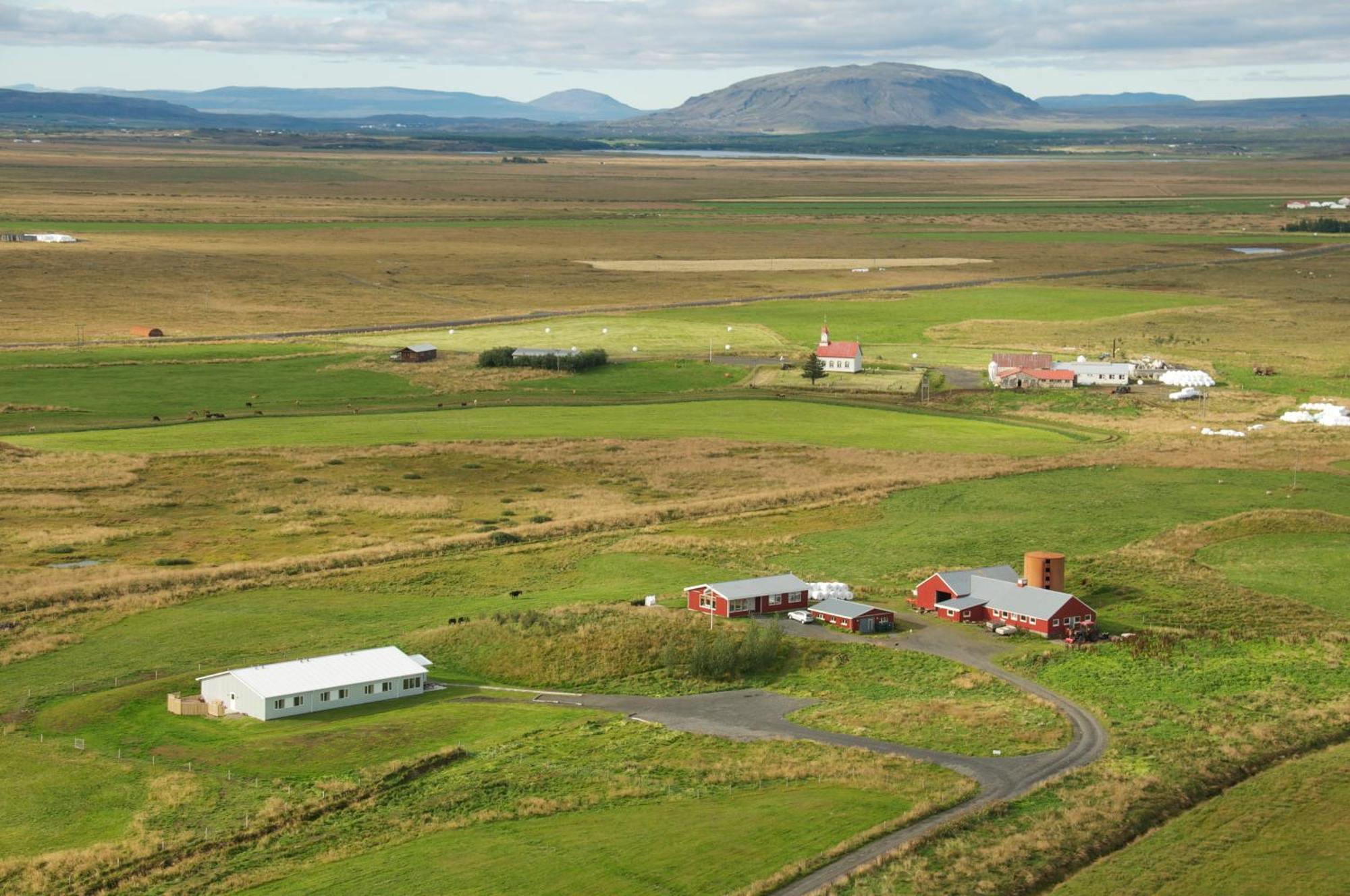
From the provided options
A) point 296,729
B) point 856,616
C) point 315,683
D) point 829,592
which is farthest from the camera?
point 829,592

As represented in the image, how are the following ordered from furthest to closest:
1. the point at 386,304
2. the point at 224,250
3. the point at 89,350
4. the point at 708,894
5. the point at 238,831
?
1. the point at 224,250
2. the point at 386,304
3. the point at 89,350
4. the point at 238,831
5. the point at 708,894

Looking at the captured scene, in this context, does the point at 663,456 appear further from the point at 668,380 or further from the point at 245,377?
the point at 245,377

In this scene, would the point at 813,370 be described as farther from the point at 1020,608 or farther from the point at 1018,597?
the point at 1020,608

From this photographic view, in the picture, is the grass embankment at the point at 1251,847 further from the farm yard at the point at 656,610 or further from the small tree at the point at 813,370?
the small tree at the point at 813,370

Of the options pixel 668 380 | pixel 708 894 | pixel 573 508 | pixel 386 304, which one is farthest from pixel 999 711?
pixel 386 304

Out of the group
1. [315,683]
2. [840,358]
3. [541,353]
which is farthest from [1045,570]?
[541,353]

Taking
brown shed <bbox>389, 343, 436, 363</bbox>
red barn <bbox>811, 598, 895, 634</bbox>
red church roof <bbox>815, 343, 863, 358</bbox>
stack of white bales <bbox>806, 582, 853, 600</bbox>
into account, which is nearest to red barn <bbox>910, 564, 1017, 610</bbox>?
red barn <bbox>811, 598, 895, 634</bbox>
